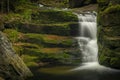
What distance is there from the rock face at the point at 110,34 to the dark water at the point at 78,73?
2.95 feet

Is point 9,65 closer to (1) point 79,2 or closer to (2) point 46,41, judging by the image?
(2) point 46,41

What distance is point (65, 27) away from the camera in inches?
1400

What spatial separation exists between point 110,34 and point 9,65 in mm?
10720

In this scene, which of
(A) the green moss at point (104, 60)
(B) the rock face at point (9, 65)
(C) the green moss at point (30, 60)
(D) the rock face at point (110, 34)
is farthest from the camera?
(C) the green moss at point (30, 60)

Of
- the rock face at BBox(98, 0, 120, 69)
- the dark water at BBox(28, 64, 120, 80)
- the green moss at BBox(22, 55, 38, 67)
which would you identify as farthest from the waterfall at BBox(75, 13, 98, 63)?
the green moss at BBox(22, 55, 38, 67)

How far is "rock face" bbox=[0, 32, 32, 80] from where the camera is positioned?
1893cm

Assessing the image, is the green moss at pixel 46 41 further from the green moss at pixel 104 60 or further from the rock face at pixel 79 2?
the rock face at pixel 79 2

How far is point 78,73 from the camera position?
949 inches

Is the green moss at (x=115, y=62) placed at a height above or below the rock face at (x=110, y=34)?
below

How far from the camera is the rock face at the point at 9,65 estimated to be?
1893cm

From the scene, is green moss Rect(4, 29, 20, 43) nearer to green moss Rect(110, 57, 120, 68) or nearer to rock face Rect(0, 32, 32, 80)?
rock face Rect(0, 32, 32, 80)

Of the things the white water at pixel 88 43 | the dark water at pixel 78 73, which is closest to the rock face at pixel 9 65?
the dark water at pixel 78 73

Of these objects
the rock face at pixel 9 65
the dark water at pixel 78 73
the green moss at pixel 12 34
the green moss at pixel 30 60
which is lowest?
the green moss at pixel 30 60

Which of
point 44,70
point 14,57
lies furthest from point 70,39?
point 14,57
